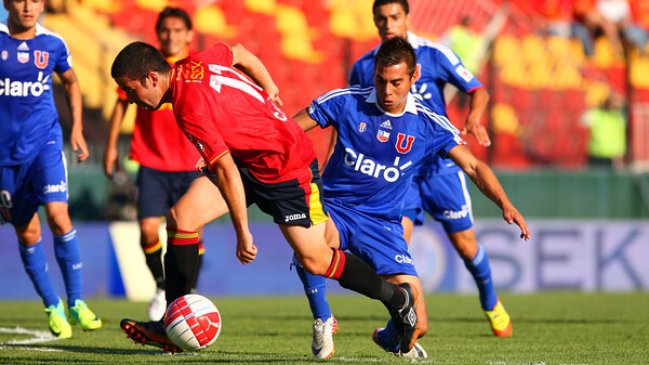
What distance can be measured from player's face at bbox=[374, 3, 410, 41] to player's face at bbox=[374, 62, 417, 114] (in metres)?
1.73

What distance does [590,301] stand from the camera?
40.2ft

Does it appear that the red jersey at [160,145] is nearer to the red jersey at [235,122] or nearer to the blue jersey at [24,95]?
the blue jersey at [24,95]

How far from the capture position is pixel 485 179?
6379 millimetres

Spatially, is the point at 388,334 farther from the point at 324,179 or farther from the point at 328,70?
the point at 328,70

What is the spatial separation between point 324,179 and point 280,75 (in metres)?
9.82

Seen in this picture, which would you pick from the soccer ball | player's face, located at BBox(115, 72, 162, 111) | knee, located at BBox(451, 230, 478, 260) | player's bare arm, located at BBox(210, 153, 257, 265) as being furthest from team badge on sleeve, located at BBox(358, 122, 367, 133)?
knee, located at BBox(451, 230, 478, 260)

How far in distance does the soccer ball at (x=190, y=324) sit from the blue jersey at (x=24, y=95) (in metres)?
2.72

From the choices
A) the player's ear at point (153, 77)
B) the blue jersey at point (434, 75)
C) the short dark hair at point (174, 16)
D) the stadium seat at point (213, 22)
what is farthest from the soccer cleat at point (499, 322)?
the stadium seat at point (213, 22)

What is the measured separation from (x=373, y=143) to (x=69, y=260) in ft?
9.13

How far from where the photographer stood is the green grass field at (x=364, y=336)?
6.34m

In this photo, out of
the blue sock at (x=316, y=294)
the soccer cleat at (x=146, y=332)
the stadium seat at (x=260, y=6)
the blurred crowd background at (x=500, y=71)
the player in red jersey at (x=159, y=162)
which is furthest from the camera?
the stadium seat at (x=260, y=6)

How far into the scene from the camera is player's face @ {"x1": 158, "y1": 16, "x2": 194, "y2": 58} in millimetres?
9016

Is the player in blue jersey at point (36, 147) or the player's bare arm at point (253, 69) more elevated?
the player's bare arm at point (253, 69)

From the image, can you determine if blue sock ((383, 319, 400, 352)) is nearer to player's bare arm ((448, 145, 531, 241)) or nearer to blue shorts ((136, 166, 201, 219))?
player's bare arm ((448, 145, 531, 241))
